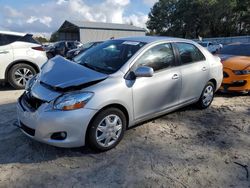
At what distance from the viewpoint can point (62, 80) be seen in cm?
381

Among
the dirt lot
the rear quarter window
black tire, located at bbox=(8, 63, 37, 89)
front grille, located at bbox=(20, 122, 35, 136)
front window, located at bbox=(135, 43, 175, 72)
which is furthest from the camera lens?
the rear quarter window

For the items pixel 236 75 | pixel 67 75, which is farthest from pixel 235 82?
pixel 67 75

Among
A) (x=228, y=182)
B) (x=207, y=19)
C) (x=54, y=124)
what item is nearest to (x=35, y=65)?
(x=54, y=124)

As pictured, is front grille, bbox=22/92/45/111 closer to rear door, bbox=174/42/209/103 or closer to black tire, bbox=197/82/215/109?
rear door, bbox=174/42/209/103

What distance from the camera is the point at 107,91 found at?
377cm

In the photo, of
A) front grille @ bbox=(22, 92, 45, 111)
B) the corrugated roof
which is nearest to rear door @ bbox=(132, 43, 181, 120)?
front grille @ bbox=(22, 92, 45, 111)

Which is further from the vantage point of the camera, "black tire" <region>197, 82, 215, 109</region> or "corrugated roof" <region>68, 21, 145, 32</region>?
"corrugated roof" <region>68, 21, 145, 32</region>

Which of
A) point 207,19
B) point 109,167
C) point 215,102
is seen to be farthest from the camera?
point 207,19

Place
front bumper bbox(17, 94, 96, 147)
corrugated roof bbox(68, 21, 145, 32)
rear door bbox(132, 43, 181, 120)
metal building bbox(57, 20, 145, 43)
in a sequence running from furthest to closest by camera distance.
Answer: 1. corrugated roof bbox(68, 21, 145, 32)
2. metal building bbox(57, 20, 145, 43)
3. rear door bbox(132, 43, 181, 120)
4. front bumper bbox(17, 94, 96, 147)

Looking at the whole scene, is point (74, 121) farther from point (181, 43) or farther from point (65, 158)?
point (181, 43)

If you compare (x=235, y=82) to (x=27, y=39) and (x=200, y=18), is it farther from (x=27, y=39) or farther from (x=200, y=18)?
(x=200, y=18)

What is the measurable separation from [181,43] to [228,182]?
107 inches

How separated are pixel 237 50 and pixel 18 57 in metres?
6.52

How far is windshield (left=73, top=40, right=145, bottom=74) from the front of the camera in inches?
169
